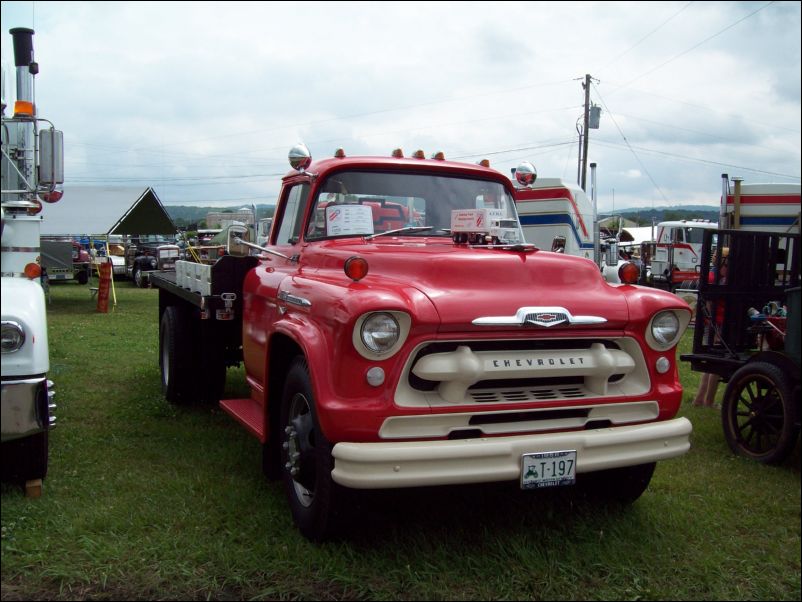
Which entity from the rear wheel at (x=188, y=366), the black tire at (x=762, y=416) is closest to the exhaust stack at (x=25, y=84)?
the rear wheel at (x=188, y=366)

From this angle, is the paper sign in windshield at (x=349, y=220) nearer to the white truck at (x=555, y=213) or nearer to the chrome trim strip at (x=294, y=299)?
the chrome trim strip at (x=294, y=299)

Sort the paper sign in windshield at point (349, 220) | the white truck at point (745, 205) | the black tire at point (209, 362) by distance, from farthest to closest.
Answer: the white truck at point (745, 205) < the black tire at point (209, 362) < the paper sign in windshield at point (349, 220)

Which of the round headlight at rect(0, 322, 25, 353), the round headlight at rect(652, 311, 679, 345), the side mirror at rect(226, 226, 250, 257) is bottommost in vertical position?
the round headlight at rect(0, 322, 25, 353)

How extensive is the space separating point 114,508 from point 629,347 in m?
2.95

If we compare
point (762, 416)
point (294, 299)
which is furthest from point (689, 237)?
point (294, 299)

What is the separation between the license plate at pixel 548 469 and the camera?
338 cm

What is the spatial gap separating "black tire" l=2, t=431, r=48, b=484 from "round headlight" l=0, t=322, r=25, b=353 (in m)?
0.69

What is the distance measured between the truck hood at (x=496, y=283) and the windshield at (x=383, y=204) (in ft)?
2.17

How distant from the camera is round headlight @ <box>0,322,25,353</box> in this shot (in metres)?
3.72

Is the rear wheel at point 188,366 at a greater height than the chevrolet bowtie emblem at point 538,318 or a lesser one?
lesser

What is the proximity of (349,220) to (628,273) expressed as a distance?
5.65ft

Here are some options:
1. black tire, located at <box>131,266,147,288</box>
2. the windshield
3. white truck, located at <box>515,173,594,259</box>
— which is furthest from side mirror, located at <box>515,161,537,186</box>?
black tire, located at <box>131,266,147,288</box>

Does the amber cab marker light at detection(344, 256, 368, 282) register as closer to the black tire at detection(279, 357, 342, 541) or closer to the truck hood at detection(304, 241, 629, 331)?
the truck hood at detection(304, 241, 629, 331)

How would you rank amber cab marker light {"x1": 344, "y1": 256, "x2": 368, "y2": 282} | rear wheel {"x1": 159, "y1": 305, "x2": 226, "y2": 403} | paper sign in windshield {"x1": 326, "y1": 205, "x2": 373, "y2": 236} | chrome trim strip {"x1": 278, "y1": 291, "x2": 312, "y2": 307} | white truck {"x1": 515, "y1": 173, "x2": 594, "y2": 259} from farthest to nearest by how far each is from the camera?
1. white truck {"x1": 515, "y1": 173, "x2": 594, "y2": 259}
2. rear wheel {"x1": 159, "y1": 305, "x2": 226, "y2": 403}
3. paper sign in windshield {"x1": 326, "y1": 205, "x2": 373, "y2": 236}
4. chrome trim strip {"x1": 278, "y1": 291, "x2": 312, "y2": 307}
5. amber cab marker light {"x1": 344, "y1": 256, "x2": 368, "y2": 282}
